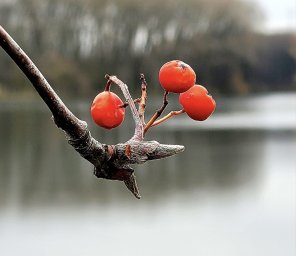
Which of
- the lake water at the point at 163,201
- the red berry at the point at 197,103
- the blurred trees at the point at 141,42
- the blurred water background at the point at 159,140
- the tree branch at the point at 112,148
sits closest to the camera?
the tree branch at the point at 112,148

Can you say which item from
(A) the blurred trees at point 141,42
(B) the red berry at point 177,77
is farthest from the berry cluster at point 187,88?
(A) the blurred trees at point 141,42

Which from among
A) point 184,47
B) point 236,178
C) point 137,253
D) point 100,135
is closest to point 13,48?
point 137,253

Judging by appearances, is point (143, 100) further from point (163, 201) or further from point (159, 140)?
point (159, 140)

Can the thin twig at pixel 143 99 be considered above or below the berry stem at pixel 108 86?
below

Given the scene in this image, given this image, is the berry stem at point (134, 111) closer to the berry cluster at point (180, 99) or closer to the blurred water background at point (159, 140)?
the berry cluster at point (180, 99)

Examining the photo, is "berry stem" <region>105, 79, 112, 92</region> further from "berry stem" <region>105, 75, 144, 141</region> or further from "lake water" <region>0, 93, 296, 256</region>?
"lake water" <region>0, 93, 296, 256</region>

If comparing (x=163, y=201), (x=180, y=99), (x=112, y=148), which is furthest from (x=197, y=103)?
(x=163, y=201)

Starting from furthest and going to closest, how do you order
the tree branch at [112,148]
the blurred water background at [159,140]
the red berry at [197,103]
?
the blurred water background at [159,140] < the red berry at [197,103] < the tree branch at [112,148]
